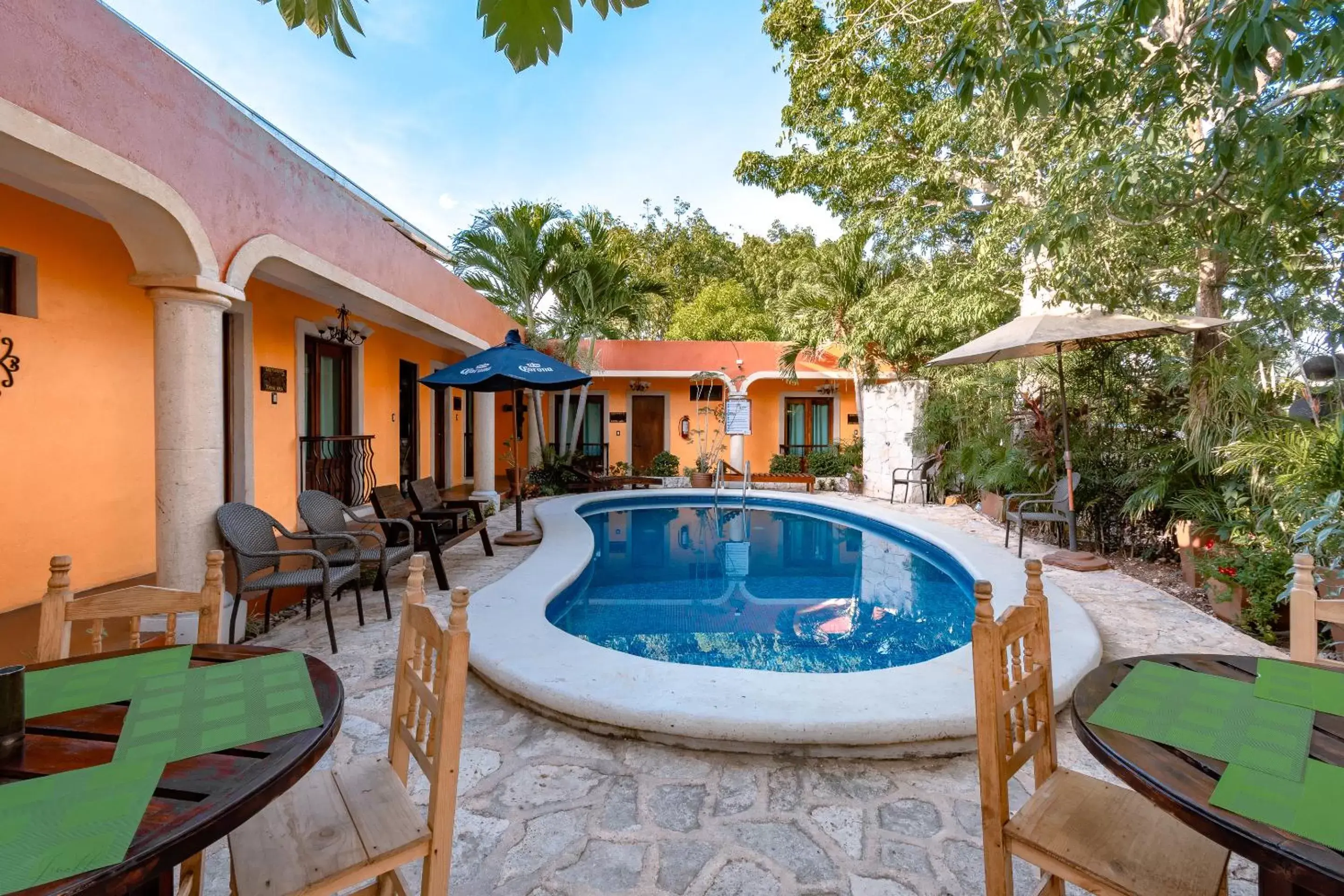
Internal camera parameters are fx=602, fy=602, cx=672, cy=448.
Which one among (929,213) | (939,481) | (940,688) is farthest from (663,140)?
(940,688)

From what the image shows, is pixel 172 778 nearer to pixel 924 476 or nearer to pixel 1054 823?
pixel 1054 823

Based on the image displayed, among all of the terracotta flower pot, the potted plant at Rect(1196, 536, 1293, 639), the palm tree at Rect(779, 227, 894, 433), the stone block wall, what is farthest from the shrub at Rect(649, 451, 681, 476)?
the terracotta flower pot

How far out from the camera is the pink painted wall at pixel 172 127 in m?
2.72

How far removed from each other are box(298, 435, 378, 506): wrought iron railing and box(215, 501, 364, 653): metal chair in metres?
2.78

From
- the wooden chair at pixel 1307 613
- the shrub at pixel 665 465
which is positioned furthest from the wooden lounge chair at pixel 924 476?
the wooden chair at pixel 1307 613

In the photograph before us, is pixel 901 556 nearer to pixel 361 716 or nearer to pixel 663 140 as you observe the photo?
pixel 361 716

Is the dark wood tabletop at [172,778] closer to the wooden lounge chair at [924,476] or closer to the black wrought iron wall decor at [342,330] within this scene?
the black wrought iron wall decor at [342,330]

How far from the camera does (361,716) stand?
9.87 feet

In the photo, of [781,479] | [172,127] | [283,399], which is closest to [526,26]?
[172,127]

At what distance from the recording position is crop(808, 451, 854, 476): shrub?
562 inches

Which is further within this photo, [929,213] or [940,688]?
[929,213]

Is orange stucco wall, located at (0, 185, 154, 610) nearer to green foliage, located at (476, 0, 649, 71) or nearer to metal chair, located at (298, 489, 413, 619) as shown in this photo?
metal chair, located at (298, 489, 413, 619)

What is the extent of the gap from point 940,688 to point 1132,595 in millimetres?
3215

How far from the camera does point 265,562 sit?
3.96 meters
